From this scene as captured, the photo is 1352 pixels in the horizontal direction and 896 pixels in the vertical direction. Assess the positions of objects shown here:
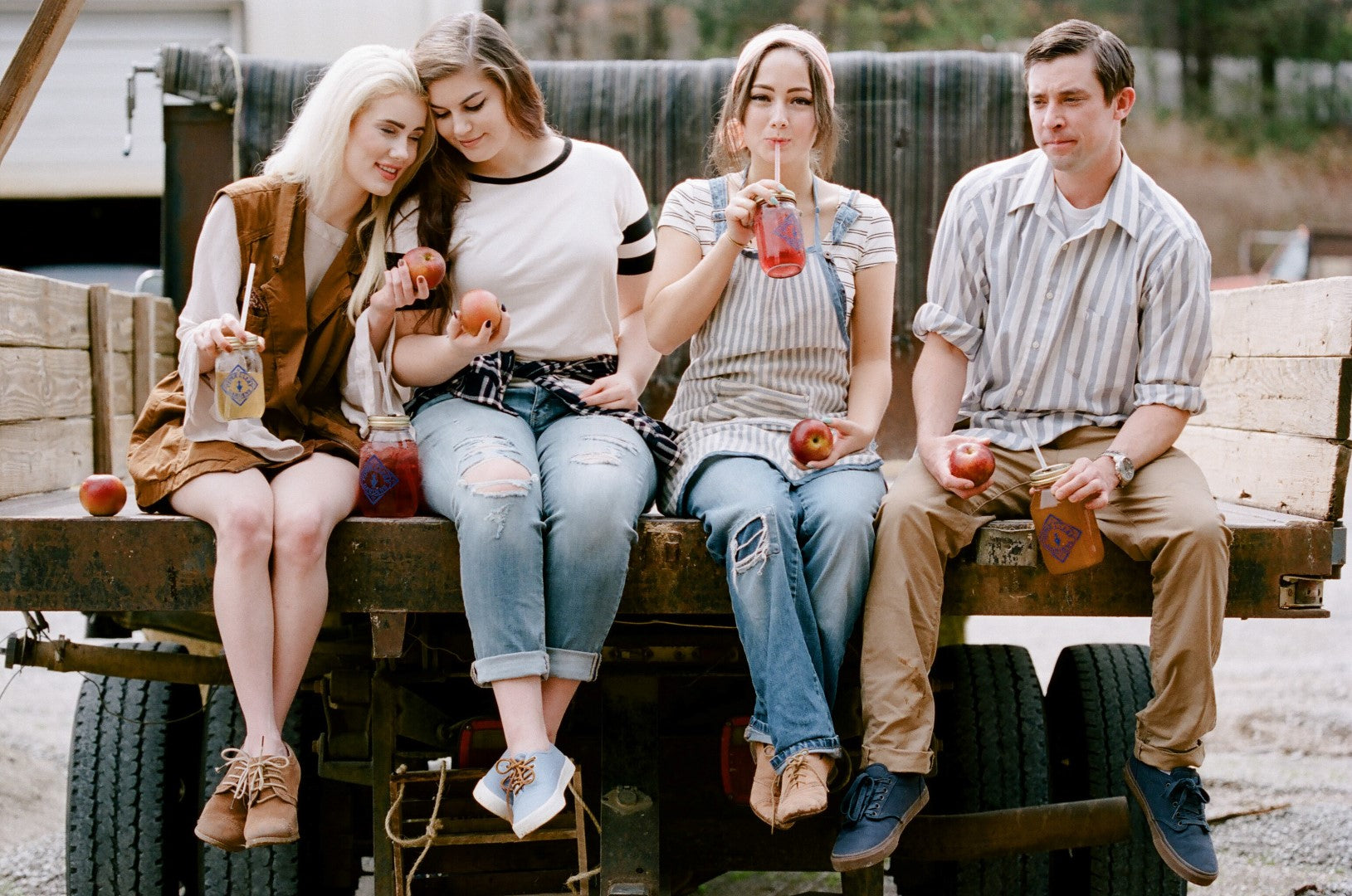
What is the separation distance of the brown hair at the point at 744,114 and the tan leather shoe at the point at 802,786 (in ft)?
4.68

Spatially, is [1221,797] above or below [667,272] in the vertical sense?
below

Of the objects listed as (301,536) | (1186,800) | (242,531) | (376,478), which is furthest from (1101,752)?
(242,531)

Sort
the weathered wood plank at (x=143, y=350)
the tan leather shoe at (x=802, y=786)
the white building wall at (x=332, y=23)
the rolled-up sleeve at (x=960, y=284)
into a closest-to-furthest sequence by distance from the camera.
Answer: the tan leather shoe at (x=802, y=786) → the rolled-up sleeve at (x=960, y=284) → the weathered wood plank at (x=143, y=350) → the white building wall at (x=332, y=23)

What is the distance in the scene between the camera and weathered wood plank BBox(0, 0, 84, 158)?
279cm

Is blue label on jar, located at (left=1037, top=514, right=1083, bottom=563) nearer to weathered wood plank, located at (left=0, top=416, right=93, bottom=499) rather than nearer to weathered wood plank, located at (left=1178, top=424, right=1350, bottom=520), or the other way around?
weathered wood plank, located at (left=1178, top=424, right=1350, bottom=520)

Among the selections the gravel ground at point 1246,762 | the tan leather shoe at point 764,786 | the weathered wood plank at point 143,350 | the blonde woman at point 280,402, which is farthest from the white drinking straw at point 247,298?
the gravel ground at point 1246,762

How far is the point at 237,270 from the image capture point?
2836 millimetres

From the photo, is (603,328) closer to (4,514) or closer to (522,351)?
(522,351)

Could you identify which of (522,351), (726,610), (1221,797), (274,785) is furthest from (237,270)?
(1221,797)

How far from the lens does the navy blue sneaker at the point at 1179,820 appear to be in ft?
8.14

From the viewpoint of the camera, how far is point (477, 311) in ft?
8.87

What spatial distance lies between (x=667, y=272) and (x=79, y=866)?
191cm

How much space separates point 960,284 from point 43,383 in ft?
7.27

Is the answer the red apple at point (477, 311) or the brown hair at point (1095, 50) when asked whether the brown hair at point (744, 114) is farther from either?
the red apple at point (477, 311)
